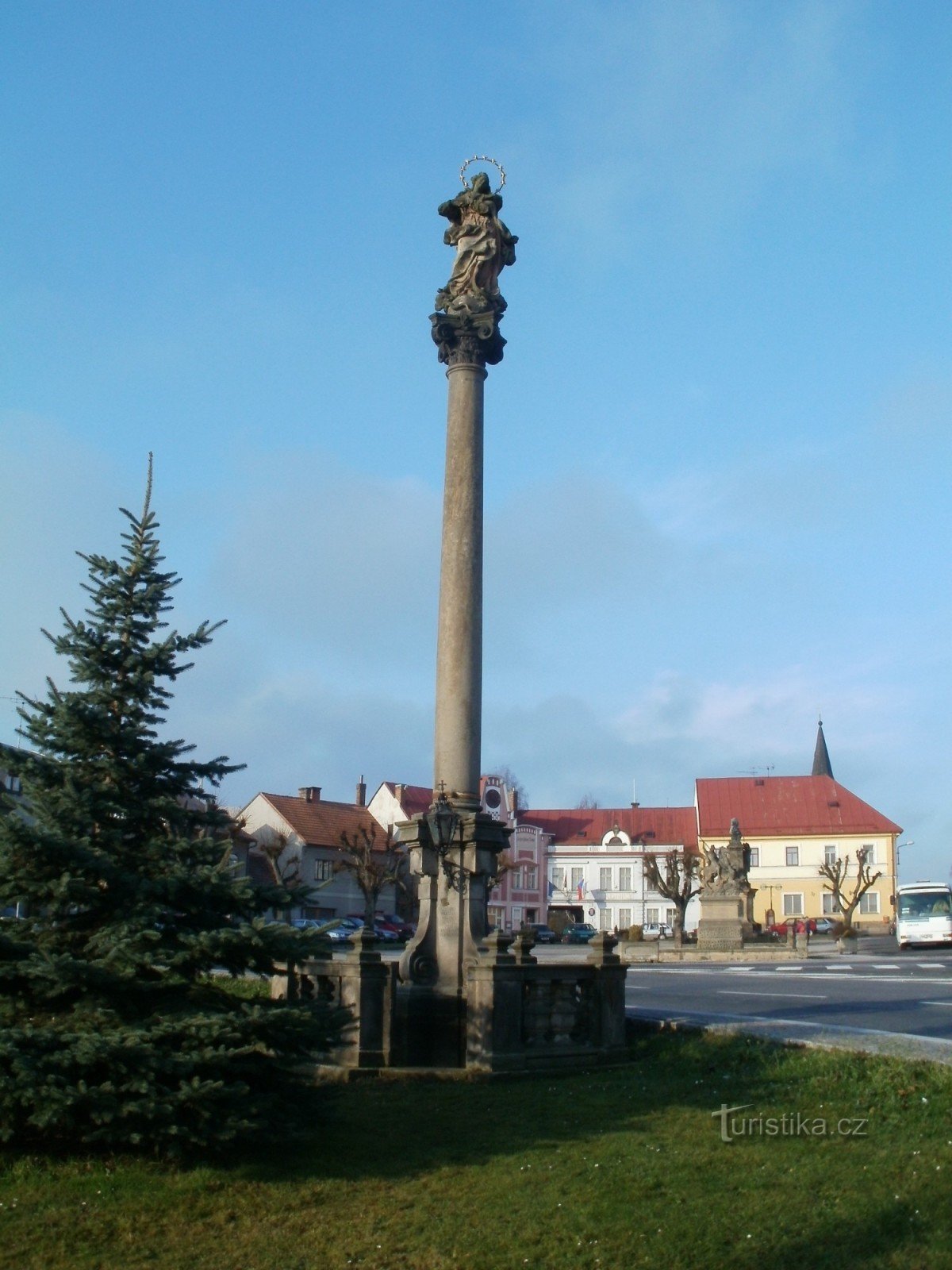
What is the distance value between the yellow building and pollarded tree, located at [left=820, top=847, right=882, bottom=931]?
26.7 inches

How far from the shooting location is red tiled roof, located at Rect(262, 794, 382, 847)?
258ft

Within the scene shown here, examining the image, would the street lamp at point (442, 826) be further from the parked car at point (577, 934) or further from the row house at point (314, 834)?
the row house at point (314, 834)

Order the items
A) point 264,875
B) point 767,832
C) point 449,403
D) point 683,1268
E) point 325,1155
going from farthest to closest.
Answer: point 767,832 < point 264,875 < point 449,403 < point 325,1155 < point 683,1268

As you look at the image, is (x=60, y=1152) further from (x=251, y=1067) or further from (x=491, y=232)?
(x=491, y=232)

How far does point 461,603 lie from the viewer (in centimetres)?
1633

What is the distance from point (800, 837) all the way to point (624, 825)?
13.9 metres

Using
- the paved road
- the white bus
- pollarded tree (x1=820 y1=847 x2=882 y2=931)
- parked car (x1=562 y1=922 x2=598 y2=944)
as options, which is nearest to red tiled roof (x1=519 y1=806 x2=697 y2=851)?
pollarded tree (x1=820 y1=847 x2=882 y2=931)

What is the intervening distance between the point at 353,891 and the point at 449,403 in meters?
65.0

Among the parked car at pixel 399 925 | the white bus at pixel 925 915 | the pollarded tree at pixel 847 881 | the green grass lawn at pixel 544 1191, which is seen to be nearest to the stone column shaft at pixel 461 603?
the green grass lawn at pixel 544 1191

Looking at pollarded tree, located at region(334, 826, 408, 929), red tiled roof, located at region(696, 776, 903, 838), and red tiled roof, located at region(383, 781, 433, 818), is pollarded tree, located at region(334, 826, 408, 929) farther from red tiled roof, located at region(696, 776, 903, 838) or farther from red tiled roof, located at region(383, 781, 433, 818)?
red tiled roof, located at region(696, 776, 903, 838)

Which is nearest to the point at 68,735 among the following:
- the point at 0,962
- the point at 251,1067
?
the point at 0,962

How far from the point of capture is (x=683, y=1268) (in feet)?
22.9

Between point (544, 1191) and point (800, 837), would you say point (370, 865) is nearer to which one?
point (800, 837)

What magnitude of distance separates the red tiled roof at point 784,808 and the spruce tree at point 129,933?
82.2 metres
